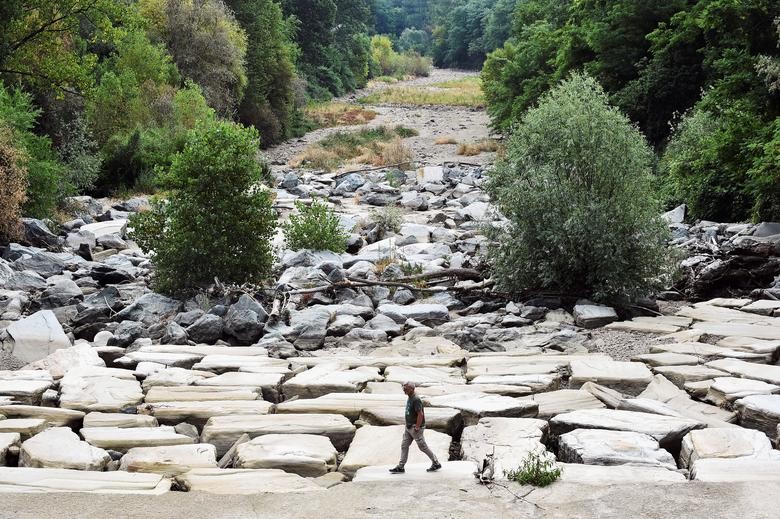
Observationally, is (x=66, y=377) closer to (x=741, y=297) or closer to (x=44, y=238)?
(x=741, y=297)

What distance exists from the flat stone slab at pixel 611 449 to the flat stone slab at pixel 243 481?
64.0 inches

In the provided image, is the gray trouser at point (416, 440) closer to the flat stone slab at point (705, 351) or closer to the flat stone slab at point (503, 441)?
the flat stone slab at point (503, 441)

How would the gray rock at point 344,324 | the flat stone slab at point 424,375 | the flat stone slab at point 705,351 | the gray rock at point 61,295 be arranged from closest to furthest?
the flat stone slab at point 424,375 < the flat stone slab at point 705,351 < the gray rock at point 344,324 < the gray rock at point 61,295

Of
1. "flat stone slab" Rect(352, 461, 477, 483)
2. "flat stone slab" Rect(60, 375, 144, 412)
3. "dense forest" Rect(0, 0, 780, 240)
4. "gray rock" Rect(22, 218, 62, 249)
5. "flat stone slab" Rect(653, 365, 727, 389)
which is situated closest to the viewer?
"flat stone slab" Rect(352, 461, 477, 483)

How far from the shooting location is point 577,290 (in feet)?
33.5

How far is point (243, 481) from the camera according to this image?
4.62 meters

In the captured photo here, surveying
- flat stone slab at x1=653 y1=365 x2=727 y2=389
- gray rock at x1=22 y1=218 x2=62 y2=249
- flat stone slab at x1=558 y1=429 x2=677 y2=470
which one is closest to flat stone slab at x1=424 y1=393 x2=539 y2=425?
flat stone slab at x1=558 y1=429 x2=677 y2=470

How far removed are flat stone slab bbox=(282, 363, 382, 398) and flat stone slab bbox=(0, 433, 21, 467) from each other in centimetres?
210

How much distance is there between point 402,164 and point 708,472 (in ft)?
85.2

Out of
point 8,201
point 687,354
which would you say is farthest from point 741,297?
point 8,201

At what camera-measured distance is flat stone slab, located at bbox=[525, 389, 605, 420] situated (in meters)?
5.83

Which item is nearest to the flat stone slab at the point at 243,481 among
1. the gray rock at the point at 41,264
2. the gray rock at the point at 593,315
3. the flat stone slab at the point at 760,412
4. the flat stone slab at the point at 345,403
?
the flat stone slab at the point at 345,403

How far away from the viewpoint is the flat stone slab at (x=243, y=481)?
178 inches

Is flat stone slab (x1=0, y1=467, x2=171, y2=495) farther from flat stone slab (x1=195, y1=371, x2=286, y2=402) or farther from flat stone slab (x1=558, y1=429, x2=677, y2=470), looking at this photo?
flat stone slab (x1=558, y1=429, x2=677, y2=470)
